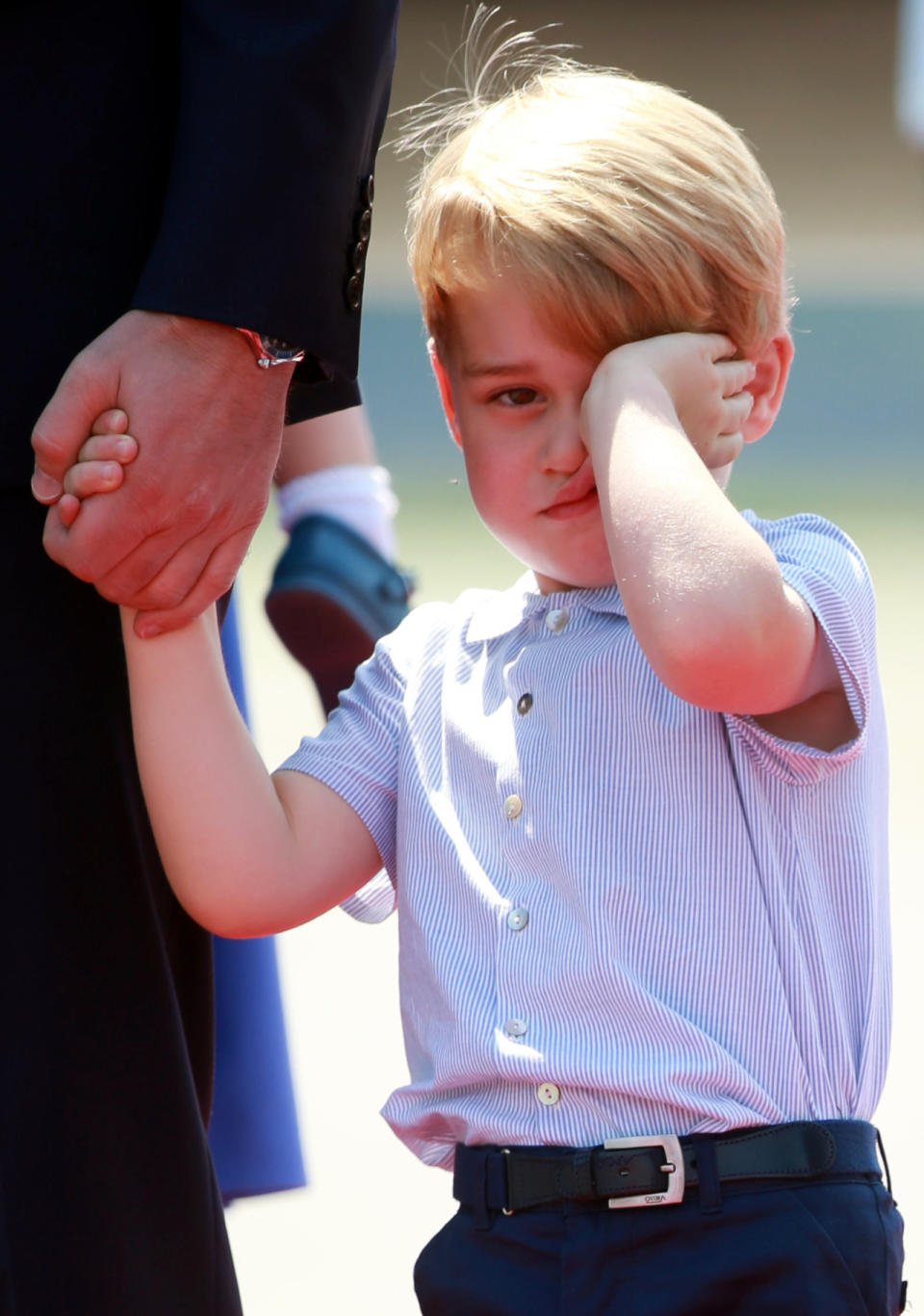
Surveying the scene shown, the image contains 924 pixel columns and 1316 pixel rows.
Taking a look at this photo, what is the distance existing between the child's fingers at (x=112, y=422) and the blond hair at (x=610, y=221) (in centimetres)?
30

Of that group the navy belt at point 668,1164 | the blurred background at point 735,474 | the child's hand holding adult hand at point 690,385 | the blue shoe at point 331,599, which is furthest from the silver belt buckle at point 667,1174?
the blue shoe at point 331,599

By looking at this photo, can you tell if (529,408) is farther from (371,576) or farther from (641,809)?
(371,576)

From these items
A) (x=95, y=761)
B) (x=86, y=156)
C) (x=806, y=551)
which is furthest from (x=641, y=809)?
(x=86, y=156)

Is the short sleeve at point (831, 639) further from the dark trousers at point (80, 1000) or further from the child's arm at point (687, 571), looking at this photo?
the dark trousers at point (80, 1000)

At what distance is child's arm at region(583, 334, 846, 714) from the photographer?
115 cm

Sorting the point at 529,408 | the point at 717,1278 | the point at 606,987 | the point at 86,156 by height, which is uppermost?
the point at 86,156

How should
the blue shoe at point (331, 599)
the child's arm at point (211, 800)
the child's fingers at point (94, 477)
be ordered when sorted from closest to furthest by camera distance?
the child's fingers at point (94, 477) → the child's arm at point (211, 800) → the blue shoe at point (331, 599)

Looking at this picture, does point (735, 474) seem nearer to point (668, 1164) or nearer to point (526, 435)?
point (526, 435)

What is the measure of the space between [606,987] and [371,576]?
108 cm

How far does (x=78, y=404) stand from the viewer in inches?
44.8

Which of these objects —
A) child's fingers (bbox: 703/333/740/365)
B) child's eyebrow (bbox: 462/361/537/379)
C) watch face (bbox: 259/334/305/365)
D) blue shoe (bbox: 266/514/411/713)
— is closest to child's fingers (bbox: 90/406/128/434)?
watch face (bbox: 259/334/305/365)

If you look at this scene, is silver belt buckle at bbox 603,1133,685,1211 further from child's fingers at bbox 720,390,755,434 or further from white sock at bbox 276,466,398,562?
white sock at bbox 276,466,398,562

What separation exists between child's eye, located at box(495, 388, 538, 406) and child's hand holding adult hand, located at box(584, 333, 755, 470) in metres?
0.07

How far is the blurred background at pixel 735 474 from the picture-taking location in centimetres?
226
